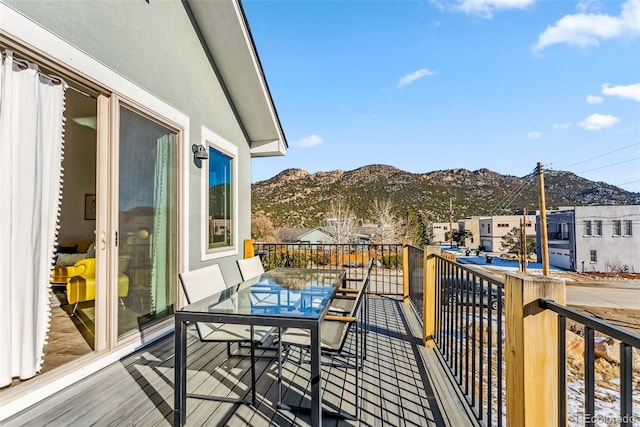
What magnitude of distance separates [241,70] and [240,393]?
429 cm

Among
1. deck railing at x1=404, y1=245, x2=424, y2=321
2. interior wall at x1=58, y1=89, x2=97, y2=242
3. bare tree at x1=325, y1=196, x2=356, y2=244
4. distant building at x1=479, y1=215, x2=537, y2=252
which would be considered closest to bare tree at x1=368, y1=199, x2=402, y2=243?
bare tree at x1=325, y1=196, x2=356, y2=244

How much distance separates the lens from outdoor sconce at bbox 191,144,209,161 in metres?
4.04

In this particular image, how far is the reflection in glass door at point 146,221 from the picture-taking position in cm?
295

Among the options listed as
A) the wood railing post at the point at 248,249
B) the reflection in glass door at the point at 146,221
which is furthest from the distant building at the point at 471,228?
the reflection in glass door at the point at 146,221

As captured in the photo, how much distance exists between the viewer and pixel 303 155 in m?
34.2

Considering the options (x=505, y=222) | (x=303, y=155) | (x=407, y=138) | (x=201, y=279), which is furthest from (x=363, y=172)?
(x=201, y=279)

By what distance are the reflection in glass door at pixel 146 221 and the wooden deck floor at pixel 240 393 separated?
0.50 metres

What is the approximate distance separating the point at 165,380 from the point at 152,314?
1039mm

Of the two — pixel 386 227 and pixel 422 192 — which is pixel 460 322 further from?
pixel 422 192

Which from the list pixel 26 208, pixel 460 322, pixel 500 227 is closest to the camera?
pixel 26 208

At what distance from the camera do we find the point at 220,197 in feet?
16.0

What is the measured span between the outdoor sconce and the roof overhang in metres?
1.46

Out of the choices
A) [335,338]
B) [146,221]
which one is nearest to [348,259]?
[146,221]

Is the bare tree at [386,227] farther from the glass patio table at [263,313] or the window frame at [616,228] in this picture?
the glass patio table at [263,313]
